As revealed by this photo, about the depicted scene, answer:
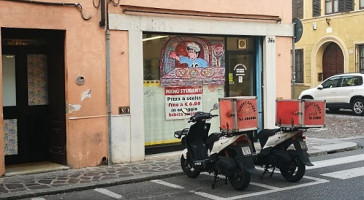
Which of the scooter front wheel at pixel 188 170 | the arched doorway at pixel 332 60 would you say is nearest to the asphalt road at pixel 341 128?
the scooter front wheel at pixel 188 170

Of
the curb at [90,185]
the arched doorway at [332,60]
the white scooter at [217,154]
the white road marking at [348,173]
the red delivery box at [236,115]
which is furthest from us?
the arched doorway at [332,60]

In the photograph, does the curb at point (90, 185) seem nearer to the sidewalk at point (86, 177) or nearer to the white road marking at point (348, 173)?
the sidewalk at point (86, 177)

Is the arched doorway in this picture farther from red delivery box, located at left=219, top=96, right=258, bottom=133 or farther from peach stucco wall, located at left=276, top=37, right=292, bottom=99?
red delivery box, located at left=219, top=96, right=258, bottom=133

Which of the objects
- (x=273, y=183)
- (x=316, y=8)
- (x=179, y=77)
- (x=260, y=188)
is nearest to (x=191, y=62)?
(x=179, y=77)

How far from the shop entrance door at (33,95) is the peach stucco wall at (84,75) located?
10.4 inches

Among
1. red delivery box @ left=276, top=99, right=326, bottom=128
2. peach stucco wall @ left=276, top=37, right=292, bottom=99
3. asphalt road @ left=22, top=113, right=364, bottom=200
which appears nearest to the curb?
asphalt road @ left=22, top=113, right=364, bottom=200

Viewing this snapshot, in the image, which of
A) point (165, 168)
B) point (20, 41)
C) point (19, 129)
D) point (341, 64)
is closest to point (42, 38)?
point (20, 41)

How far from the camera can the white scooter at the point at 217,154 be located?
761 centimetres

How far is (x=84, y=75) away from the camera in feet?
31.1

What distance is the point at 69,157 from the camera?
9383mm

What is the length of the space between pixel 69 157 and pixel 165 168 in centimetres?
181

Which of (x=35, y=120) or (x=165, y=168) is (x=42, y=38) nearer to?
(x=35, y=120)

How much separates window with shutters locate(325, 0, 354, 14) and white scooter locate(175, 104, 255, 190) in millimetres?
19935

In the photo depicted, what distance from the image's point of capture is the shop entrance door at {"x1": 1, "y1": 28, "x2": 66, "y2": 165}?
31.3 feet
